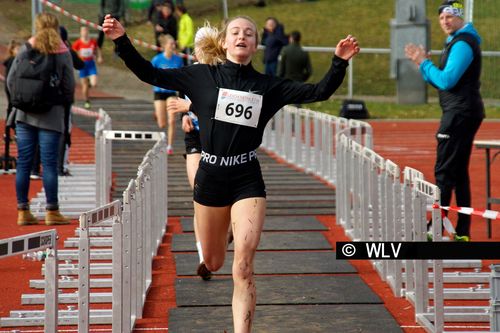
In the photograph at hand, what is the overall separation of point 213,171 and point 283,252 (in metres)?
4.69

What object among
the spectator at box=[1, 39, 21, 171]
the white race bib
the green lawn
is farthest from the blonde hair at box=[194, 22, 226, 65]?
the green lawn

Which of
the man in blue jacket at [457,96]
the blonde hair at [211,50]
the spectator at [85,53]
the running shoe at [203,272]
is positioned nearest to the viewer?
the blonde hair at [211,50]

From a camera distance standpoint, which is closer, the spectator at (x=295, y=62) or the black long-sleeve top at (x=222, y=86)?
the black long-sleeve top at (x=222, y=86)

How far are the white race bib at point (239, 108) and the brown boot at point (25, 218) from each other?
6459 millimetres

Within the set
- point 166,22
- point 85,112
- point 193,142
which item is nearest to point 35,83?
point 193,142

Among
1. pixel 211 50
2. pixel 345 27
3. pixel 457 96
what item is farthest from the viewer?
pixel 345 27

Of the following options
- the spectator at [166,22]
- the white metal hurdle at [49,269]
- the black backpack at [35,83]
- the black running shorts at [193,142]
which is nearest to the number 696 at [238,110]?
the white metal hurdle at [49,269]

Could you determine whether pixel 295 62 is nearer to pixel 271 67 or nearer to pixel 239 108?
pixel 271 67

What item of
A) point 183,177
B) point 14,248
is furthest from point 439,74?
point 183,177

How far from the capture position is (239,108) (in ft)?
27.1

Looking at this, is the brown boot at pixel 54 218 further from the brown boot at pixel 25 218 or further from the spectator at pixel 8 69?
the spectator at pixel 8 69

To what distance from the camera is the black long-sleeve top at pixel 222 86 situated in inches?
325

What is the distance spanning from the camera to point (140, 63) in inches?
327

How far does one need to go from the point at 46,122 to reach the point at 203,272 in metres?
3.51
